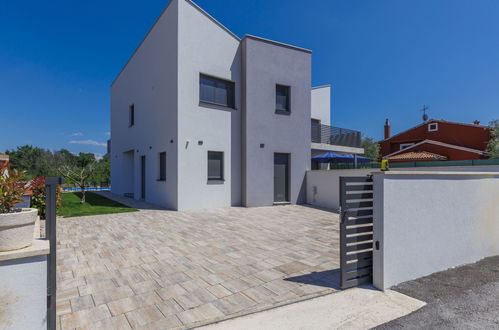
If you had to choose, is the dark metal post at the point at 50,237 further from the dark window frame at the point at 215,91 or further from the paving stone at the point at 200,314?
the dark window frame at the point at 215,91

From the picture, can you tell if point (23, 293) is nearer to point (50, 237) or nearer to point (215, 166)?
point (50, 237)

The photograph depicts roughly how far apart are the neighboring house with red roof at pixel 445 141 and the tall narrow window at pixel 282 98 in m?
10.4

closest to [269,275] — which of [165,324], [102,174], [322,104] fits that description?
[165,324]

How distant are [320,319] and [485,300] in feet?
7.75

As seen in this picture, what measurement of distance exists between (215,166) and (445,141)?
2358 cm

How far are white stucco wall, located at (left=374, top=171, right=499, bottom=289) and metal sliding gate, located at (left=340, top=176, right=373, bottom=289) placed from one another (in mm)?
142

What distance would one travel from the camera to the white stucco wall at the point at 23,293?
1.67 metres

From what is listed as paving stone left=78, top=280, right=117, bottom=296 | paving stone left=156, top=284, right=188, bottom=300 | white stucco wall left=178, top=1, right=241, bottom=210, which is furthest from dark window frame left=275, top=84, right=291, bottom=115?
paving stone left=78, top=280, right=117, bottom=296

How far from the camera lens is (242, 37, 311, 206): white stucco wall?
10.6 metres

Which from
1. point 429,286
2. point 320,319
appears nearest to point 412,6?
point 429,286

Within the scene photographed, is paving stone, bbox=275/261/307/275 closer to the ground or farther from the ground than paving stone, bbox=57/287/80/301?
closer to the ground

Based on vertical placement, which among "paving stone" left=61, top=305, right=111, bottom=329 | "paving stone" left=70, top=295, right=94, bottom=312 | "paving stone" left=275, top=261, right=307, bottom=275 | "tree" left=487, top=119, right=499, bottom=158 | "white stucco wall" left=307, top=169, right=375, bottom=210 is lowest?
"paving stone" left=275, top=261, right=307, bottom=275

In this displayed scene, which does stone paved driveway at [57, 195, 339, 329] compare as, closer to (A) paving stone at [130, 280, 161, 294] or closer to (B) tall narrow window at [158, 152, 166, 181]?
(A) paving stone at [130, 280, 161, 294]

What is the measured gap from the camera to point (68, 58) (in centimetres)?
1675
